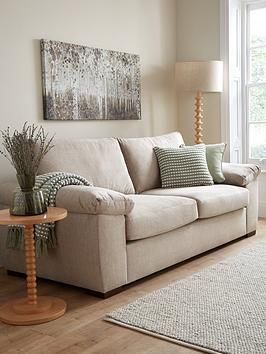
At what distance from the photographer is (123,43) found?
4.66m

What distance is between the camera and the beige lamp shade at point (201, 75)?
472 cm

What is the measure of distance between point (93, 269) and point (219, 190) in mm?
1444

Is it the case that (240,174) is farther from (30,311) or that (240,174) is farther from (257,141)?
(30,311)

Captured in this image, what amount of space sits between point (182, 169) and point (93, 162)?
81 cm

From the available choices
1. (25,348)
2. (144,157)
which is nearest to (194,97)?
(144,157)

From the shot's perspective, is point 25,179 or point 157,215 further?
point 157,215

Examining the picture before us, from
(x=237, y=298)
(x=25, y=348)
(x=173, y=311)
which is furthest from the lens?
(x=237, y=298)

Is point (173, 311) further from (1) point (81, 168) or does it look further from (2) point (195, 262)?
(1) point (81, 168)

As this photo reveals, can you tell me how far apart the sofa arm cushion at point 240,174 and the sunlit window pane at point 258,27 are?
1.57 metres

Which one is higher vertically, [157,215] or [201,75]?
[201,75]

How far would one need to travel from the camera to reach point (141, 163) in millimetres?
4102

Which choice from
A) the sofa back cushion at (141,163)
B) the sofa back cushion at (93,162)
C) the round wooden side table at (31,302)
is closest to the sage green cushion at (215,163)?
the sofa back cushion at (141,163)

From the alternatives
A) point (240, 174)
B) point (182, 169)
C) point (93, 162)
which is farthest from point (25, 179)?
point (240, 174)

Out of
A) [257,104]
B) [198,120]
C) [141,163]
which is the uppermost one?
[257,104]
